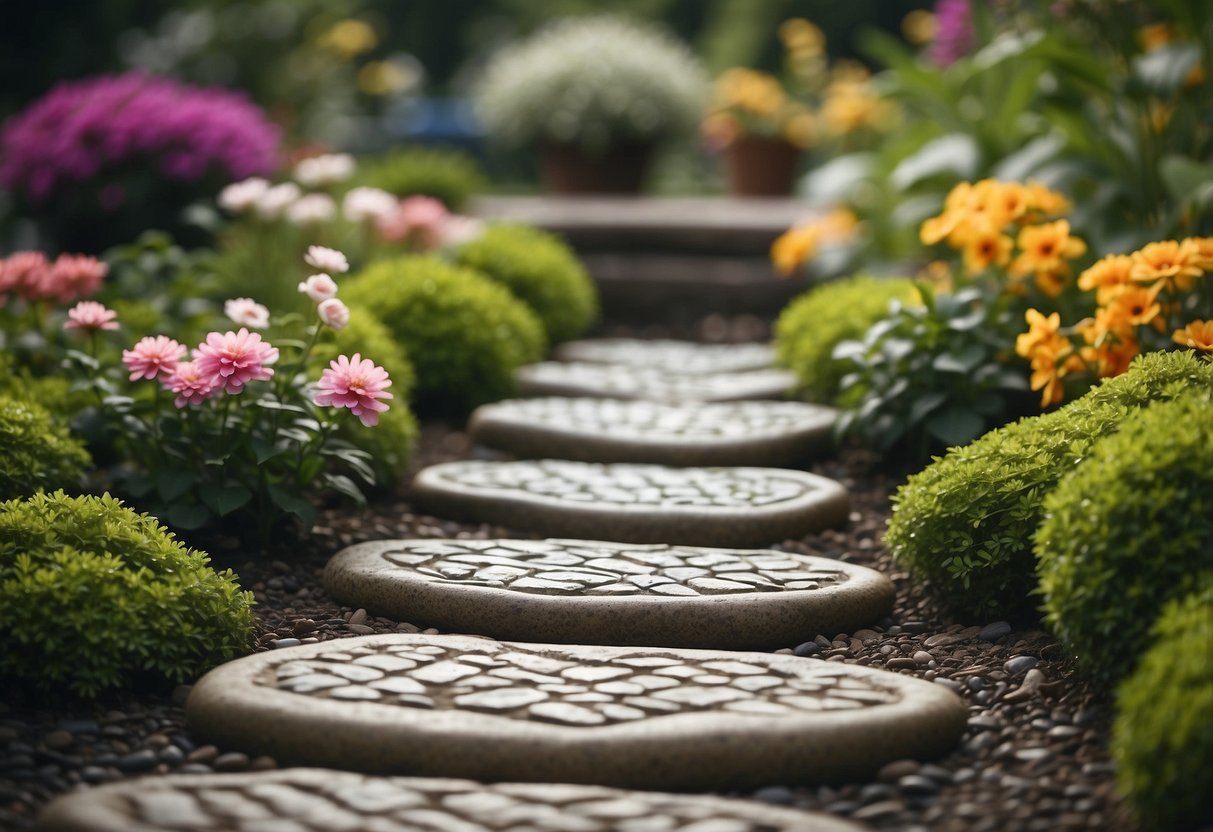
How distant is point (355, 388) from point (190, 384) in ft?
1.24

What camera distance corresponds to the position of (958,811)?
6.89 feet

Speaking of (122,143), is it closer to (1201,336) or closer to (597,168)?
(597,168)

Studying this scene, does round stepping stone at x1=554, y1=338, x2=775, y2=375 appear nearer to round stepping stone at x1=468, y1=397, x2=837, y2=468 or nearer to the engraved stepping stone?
round stepping stone at x1=468, y1=397, x2=837, y2=468

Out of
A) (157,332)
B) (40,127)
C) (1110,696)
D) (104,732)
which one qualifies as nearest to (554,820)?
(104,732)

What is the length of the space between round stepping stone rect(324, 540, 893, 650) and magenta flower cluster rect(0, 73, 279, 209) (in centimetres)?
340

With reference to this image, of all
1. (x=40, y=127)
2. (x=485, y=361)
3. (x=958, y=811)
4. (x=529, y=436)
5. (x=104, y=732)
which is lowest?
(x=104, y=732)

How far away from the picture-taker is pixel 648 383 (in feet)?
16.1

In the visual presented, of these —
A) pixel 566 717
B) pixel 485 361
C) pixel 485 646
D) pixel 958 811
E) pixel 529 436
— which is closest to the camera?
pixel 958 811

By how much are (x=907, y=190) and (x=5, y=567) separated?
4050mm

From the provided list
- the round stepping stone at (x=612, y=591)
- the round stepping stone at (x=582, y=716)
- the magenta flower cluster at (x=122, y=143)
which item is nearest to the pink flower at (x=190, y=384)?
the round stepping stone at (x=612, y=591)

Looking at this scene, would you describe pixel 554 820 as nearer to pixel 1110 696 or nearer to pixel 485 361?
pixel 1110 696

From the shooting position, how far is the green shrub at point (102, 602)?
238 centimetres

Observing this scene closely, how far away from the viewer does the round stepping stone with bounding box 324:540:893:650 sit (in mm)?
2730

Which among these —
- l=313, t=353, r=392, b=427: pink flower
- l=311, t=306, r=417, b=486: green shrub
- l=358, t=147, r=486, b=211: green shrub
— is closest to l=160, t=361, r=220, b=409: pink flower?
l=313, t=353, r=392, b=427: pink flower
